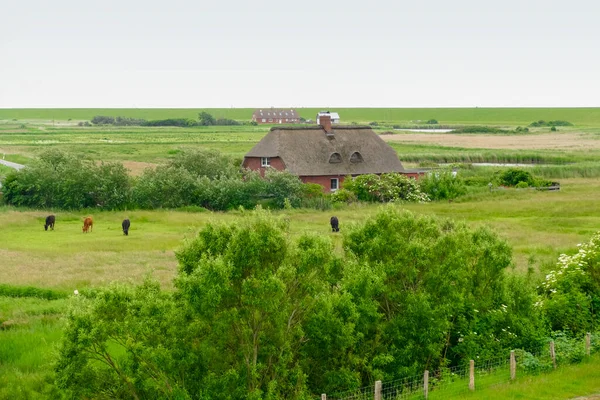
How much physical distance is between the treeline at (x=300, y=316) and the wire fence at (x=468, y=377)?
0.26 metres

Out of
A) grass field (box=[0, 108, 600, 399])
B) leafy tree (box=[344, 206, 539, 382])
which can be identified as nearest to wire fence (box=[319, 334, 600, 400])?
leafy tree (box=[344, 206, 539, 382])

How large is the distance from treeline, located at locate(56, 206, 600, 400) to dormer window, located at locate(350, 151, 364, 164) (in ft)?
141

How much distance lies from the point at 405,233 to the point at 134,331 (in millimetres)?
8061

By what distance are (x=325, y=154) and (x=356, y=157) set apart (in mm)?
2779

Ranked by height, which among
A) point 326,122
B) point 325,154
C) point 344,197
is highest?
point 326,122

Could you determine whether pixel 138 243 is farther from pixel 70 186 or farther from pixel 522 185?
pixel 522 185

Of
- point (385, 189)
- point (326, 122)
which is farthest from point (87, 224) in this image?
point (326, 122)

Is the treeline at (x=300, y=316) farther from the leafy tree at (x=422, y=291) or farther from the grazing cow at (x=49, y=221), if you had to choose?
the grazing cow at (x=49, y=221)

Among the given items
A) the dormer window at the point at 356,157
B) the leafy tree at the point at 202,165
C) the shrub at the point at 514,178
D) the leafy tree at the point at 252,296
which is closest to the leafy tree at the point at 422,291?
the leafy tree at the point at 252,296

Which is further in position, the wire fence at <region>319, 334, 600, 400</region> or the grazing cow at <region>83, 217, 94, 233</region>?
the grazing cow at <region>83, 217, 94, 233</region>

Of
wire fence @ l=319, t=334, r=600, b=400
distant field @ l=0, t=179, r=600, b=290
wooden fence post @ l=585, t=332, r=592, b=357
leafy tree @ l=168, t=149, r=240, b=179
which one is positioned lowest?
distant field @ l=0, t=179, r=600, b=290

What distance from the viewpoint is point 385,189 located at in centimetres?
5897

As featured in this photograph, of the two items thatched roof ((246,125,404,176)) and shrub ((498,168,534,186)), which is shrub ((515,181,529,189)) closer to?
shrub ((498,168,534,186))

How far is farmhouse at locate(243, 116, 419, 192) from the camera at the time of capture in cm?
6359
